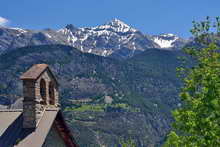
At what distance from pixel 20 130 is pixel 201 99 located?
443 inches

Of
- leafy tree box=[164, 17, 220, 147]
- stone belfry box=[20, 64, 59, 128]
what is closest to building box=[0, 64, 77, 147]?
stone belfry box=[20, 64, 59, 128]

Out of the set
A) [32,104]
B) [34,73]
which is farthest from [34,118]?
[34,73]

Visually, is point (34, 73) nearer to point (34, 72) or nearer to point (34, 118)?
point (34, 72)

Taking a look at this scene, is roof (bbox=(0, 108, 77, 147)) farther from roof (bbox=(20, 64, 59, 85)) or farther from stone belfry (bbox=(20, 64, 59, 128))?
roof (bbox=(20, 64, 59, 85))

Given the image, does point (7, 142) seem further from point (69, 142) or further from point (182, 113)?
point (182, 113)

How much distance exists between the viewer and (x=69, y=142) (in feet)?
105

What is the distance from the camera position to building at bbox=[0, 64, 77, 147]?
2748 centimetres

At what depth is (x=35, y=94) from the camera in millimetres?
28203

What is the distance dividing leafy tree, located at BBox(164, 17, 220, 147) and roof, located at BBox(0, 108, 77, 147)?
24.2 feet

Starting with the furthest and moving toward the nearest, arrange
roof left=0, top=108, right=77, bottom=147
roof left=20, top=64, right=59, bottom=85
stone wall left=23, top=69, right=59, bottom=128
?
roof left=20, top=64, right=59, bottom=85
stone wall left=23, top=69, right=59, bottom=128
roof left=0, top=108, right=77, bottom=147

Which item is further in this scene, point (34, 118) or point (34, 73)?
point (34, 73)

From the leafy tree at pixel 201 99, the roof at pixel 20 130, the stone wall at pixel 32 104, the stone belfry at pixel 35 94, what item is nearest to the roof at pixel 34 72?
the stone belfry at pixel 35 94

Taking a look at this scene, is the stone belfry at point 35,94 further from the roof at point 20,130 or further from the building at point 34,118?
the roof at point 20,130

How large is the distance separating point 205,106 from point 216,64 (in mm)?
3033
